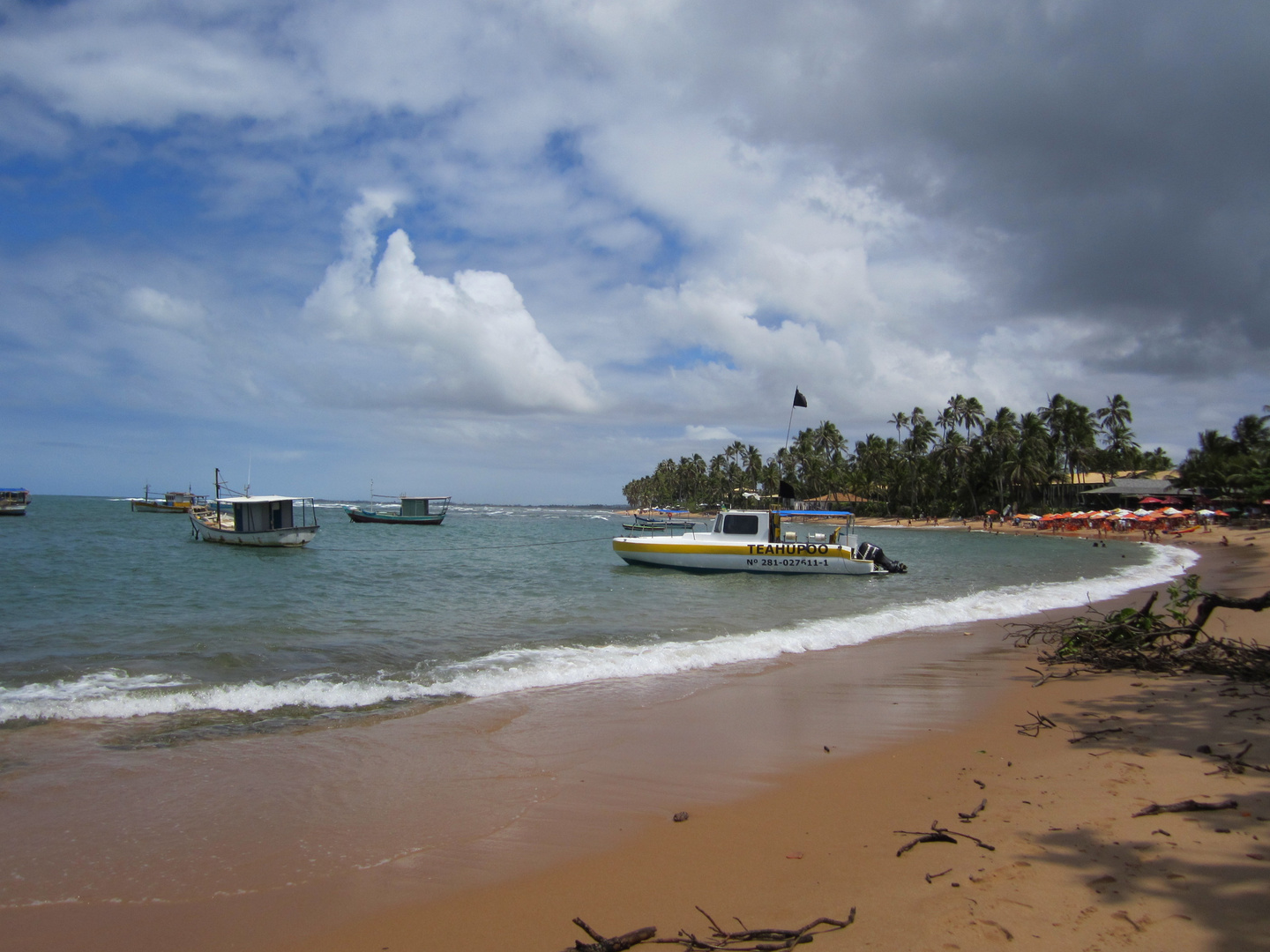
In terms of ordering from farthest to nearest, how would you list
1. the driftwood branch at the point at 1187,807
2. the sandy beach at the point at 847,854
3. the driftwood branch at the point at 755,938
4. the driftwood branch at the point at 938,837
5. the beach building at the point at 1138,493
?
the beach building at the point at 1138,493 < the driftwood branch at the point at 1187,807 < the driftwood branch at the point at 938,837 < the sandy beach at the point at 847,854 < the driftwood branch at the point at 755,938

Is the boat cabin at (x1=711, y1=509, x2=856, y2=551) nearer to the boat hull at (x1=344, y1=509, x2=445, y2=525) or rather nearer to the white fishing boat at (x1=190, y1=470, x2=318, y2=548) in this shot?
the white fishing boat at (x1=190, y1=470, x2=318, y2=548)

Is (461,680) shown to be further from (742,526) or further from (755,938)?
(742,526)

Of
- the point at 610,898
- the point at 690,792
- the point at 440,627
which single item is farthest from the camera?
the point at 440,627

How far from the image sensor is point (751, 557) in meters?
27.9

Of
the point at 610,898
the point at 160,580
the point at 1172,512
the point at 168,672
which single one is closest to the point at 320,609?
the point at 168,672

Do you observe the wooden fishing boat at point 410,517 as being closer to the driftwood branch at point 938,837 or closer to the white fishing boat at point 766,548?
the white fishing boat at point 766,548

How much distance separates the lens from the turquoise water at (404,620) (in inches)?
382

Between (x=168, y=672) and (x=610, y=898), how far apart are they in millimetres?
9363

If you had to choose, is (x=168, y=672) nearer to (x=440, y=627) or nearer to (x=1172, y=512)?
(x=440, y=627)

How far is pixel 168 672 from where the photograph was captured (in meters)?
10.4

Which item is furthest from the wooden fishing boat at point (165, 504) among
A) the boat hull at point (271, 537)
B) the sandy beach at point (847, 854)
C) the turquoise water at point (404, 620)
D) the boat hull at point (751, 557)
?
the sandy beach at point (847, 854)

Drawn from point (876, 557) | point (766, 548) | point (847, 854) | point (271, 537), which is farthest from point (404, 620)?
point (271, 537)

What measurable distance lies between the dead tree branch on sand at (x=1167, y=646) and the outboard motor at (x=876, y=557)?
17717 mm

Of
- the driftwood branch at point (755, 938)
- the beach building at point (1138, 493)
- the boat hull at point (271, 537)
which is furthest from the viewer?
the beach building at point (1138, 493)
